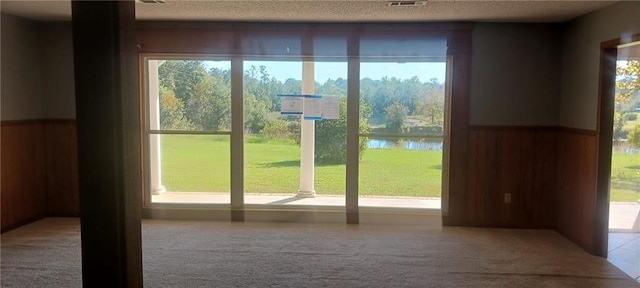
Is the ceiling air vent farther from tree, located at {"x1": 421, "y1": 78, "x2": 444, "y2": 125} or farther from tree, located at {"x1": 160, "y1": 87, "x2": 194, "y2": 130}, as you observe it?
tree, located at {"x1": 160, "y1": 87, "x2": 194, "y2": 130}

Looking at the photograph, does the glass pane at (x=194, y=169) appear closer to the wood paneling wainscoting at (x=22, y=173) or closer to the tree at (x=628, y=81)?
the wood paneling wainscoting at (x=22, y=173)

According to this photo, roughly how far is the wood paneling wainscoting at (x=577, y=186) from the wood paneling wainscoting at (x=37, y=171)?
5.45 m

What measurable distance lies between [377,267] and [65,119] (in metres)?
3.98

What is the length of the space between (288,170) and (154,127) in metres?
1.67

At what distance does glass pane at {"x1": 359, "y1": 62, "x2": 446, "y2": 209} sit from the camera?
17.0 feet

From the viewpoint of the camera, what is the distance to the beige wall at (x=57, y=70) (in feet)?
17.2

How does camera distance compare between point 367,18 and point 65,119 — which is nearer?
point 367,18

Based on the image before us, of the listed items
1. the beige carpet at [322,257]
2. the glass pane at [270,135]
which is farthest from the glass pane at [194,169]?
the beige carpet at [322,257]

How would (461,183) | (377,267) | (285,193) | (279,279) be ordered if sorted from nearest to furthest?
(279,279)
(377,267)
(461,183)
(285,193)

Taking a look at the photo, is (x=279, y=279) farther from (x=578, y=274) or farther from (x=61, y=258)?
(x=578, y=274)

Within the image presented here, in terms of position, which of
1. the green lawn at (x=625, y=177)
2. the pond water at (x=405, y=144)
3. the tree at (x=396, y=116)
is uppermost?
the tree at (x=396, y=116)

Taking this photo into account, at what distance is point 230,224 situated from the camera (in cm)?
519

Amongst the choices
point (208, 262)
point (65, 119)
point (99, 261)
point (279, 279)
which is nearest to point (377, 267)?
point (279, 279)

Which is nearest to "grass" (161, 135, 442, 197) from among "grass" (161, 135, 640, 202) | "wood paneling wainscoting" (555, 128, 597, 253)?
"grass" (161, 135, 640, 202)
